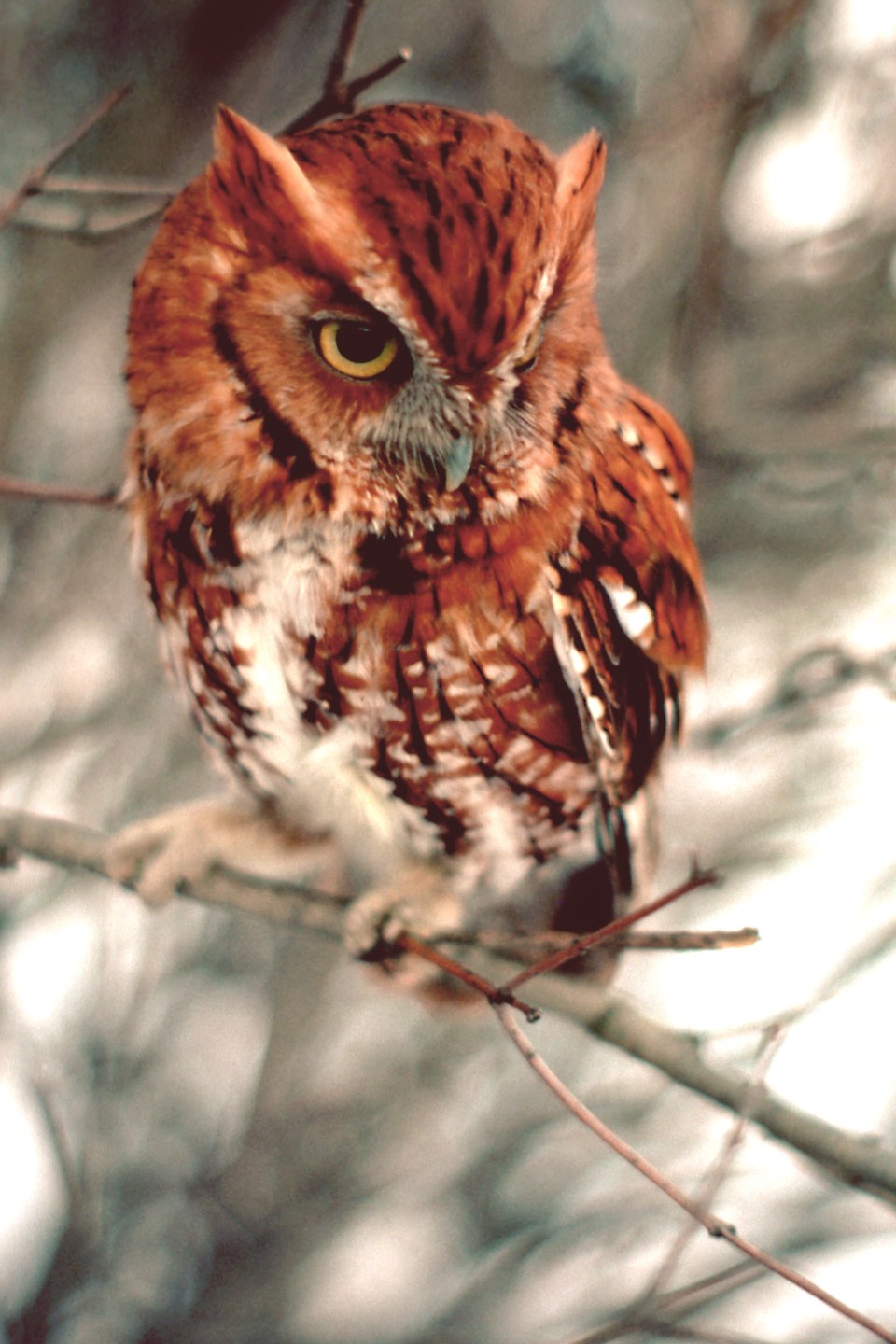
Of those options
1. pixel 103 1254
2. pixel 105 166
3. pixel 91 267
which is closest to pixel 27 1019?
pixel 103 1254

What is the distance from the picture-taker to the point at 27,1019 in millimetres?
2922

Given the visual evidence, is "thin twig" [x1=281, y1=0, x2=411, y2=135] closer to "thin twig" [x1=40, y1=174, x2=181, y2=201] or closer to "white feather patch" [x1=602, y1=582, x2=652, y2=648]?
"thin twig" [x1=40, y1=174, x2=181, y2=201]

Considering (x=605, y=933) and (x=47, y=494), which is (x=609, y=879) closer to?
(x=605, y=933)

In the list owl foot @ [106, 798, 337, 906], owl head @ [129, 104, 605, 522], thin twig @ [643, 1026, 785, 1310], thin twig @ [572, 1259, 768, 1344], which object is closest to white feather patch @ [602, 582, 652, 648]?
owl head @ [129, 104, 605, 522]

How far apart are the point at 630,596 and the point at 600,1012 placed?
628mm

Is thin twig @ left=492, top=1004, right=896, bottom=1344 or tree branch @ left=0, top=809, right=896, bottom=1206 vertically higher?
tree branch @ left=0, top=809, right=896, bottom=1206

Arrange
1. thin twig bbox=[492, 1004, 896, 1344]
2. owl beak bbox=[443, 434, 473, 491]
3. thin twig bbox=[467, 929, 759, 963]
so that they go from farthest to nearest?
1. owl beak bbox=[443, 434, 473, 491]
2. thin twig bbox=[492, 1004, 896, 1344]
3. thin twig bbox=[467, 929, 759, 963]

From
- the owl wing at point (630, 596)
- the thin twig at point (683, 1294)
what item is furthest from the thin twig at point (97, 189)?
the thin twig at point (683, 1294)

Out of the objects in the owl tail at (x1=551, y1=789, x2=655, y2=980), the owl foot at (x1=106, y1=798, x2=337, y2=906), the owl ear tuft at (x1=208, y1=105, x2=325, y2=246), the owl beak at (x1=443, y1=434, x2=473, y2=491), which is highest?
the owl ear tuft at (x1=208, y1=105, x2=325, y2=246)

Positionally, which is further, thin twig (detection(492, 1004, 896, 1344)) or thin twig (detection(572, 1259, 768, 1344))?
thin twig (detection(572, 1259, 768, 1344))

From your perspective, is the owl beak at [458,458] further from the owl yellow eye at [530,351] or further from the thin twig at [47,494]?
the thin twig at [47,494]

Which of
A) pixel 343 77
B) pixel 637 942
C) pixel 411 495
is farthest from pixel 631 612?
pixel 343 77

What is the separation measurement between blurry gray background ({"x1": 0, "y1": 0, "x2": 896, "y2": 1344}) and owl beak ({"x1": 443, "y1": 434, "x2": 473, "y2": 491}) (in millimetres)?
1072

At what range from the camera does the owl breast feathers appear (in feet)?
3.77
